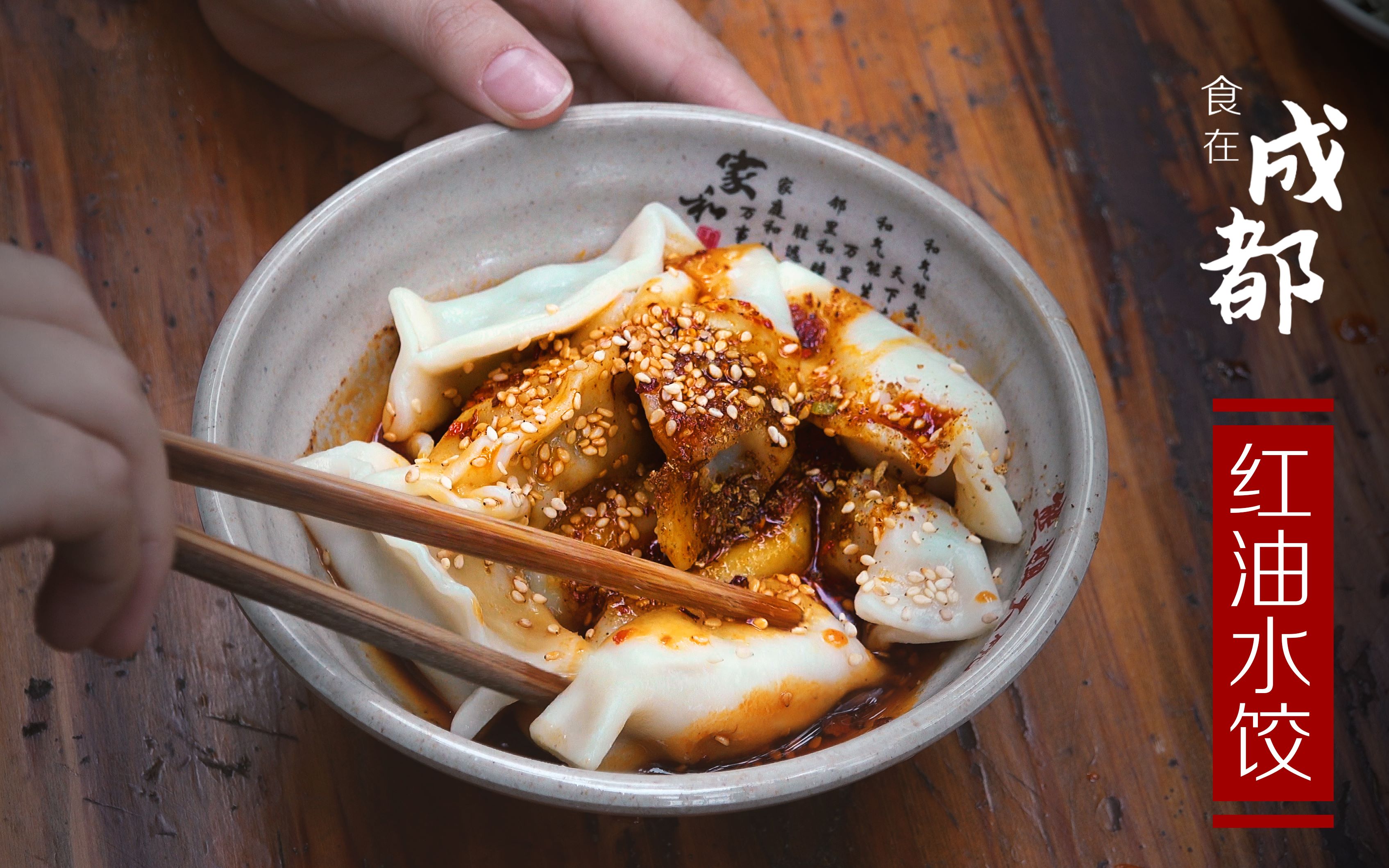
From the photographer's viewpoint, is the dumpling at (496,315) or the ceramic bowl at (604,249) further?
the dumpling at (496,315)

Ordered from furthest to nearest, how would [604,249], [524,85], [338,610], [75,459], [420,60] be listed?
[604,249] < [420,60] < [524,85] < [338,610] < [75,459]

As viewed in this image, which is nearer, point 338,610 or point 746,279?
point 338,610

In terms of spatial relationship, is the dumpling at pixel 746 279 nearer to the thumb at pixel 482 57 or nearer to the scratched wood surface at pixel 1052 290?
the thumb at pixel 482 57

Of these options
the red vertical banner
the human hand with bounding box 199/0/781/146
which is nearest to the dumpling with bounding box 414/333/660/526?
the human hand with bounding box 199/0/781/146

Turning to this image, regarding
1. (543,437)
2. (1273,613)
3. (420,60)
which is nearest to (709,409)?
(543,437)

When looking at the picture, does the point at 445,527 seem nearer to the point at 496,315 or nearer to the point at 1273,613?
the point at 496,315

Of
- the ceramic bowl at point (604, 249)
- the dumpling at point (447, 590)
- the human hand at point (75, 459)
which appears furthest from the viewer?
the dumpling at point (447, 590)

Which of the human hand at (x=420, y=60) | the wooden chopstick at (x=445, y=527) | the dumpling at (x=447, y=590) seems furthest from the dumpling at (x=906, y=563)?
the human hand at (x=420, y=60)

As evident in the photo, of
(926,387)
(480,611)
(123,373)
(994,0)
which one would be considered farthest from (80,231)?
(994,0)
